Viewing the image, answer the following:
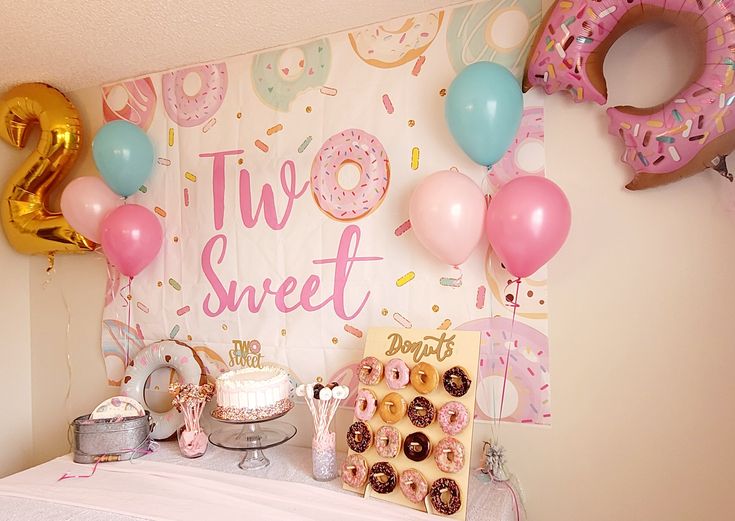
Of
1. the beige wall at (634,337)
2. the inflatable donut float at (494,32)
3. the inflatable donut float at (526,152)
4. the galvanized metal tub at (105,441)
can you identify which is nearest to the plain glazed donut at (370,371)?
the beige wall at (634,337)

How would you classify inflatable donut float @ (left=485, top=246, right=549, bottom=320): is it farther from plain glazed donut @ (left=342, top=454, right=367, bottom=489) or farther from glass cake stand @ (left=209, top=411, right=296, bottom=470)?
glass cake stand @ (left=209, top=411, right=296, bottom=470)

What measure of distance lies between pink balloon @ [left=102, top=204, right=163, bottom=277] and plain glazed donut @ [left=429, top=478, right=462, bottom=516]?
139cm

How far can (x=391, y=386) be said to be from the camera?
1609mm

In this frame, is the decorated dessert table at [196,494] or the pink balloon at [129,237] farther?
the pink balloon at [129,237]

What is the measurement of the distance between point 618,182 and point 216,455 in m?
1.60

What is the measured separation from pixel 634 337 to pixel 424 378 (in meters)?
0.61

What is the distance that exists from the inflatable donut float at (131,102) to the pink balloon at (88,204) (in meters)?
0.33

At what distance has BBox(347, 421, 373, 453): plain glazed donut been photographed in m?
1.59

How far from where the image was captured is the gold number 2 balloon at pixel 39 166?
2.30 meters

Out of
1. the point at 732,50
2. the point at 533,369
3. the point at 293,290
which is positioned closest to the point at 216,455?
the point at 293,290

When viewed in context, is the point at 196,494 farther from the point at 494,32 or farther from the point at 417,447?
the point at 494,32

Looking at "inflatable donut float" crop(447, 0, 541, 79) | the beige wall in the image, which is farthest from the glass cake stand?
"inflatable donut float" crop(447, 0, 541, 79)

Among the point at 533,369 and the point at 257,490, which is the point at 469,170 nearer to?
the point at 533,369

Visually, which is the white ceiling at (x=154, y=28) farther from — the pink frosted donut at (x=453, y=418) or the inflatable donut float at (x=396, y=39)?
the pink frosted donut at (x=453, y=418)
